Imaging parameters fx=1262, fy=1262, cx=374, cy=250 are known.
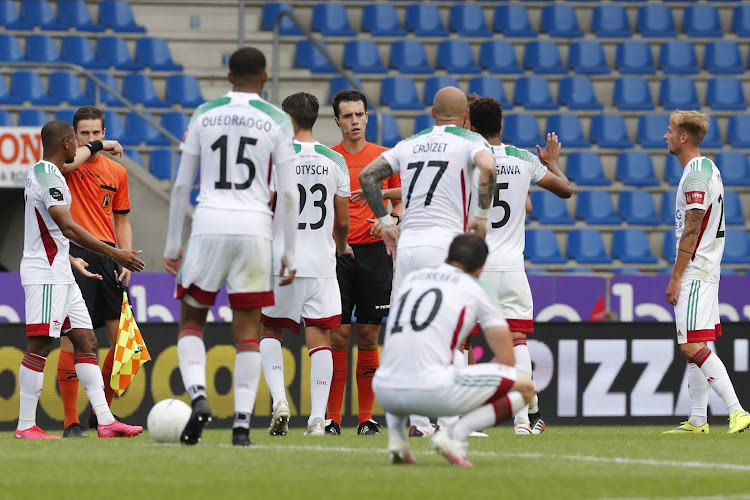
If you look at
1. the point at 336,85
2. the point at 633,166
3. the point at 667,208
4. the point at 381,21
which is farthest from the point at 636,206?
the point at 381,21

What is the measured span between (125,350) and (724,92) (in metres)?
12.3

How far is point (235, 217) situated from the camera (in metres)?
6.77

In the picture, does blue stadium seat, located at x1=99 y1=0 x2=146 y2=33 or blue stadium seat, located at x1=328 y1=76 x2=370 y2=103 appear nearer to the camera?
blue stadium seat, located at x1=328 y1=76 x2=370 y2=103

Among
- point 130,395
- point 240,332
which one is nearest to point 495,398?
point 240,332

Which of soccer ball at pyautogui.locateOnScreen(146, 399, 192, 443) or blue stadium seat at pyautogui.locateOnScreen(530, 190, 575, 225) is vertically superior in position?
blue stadium seat at pyautogui.locateOnScreen(530, 190, 575, 225)

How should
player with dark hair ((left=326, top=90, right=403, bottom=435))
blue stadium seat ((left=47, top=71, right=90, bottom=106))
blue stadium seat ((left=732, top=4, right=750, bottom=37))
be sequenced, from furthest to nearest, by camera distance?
blue stadium seat ((left=732, top=4, right=750, bottom=37)) → blue stadium seat ((left=47, top=71, right=90, bottom=106)) → player with dark hair ((left=326, top=90, right=403, bottom=435))

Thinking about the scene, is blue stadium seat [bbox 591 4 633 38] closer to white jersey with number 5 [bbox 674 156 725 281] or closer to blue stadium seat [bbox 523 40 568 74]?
blue stadium seat [bbox 523 40 568 74]

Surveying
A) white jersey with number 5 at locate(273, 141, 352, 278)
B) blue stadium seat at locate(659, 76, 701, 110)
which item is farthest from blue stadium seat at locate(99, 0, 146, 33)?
white jersey with number 5 at locate(273, 141, 352, 278)

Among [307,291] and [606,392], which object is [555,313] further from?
[307,291]

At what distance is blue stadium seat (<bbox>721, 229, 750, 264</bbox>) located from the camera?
54.8 feet

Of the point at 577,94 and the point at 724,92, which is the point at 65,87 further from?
the point at 724,92

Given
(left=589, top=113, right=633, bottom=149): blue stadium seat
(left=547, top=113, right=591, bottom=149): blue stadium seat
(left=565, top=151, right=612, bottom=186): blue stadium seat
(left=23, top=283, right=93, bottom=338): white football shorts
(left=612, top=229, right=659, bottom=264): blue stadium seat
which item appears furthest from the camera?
(left=589, top=113, right=633, bottom=149): blue stadium seat

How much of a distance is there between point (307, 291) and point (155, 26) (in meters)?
10.7

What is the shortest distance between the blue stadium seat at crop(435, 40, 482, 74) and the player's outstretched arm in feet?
34.7
